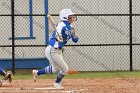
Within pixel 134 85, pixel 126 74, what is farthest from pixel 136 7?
pixel 134 85

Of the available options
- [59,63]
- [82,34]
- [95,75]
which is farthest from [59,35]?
[82,34]

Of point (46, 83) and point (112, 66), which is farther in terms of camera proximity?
point (112, 66)

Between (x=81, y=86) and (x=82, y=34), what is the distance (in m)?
4.88

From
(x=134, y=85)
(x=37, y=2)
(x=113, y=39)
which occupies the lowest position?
(x=134, y=85)

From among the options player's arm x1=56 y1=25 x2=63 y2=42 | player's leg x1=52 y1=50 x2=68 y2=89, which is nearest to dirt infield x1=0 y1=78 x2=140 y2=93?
player's leg x1=52 y1=50 x2=68 y2=89

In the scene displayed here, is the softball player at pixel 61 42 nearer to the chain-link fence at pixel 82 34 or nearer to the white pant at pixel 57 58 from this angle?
the white pant at pixel 57 58

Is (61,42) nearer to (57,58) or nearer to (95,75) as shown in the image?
(57,58)

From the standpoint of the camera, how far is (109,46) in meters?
17.1

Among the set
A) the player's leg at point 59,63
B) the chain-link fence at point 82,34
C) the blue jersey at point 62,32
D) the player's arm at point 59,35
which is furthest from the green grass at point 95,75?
the player's arm at point 59,35

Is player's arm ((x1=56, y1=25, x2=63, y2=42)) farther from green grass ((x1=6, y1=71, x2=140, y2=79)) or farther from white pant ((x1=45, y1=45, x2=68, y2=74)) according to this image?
green grass ((x1=6, y1=71, x2=140, y2=79))

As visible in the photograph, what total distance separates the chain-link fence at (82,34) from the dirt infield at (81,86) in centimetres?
298

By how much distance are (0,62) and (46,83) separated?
13.7 feet

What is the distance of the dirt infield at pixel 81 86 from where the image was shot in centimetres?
1135

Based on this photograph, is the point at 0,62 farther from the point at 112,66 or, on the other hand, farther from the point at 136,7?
the point at 136,7
